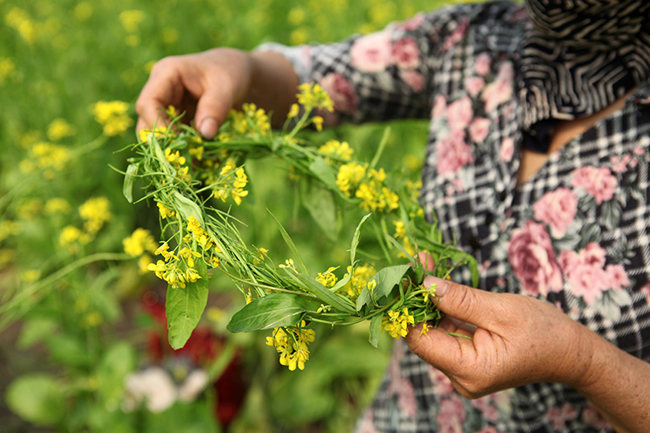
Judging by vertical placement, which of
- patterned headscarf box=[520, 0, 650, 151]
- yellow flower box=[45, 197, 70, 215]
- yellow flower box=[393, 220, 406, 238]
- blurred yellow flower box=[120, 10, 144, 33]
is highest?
patterned headscarf box=[520, 0, 650, 151]

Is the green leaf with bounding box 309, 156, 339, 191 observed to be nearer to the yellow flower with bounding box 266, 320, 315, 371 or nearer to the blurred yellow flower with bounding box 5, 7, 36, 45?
the yellow flower with bounding box 266, 320, 315, 371

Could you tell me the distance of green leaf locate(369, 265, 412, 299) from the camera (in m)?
0.41

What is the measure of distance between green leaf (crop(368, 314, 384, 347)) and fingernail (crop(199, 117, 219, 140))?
319 mm

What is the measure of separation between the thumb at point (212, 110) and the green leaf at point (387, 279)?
30 cm

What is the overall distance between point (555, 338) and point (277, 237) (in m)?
1.10

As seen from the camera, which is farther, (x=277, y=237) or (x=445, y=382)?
(x=277, y=237)

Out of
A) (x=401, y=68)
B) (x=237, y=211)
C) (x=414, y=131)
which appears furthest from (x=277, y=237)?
(x=401, y=68)

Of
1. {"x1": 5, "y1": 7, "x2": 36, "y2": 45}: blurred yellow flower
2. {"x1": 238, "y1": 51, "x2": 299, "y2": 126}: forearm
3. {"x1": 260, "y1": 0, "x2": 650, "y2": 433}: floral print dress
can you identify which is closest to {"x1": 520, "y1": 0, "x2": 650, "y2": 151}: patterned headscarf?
{"x1": 260, "y1": 0, "x2": 650, "y2": 433}: floral print dress

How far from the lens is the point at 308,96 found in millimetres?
633

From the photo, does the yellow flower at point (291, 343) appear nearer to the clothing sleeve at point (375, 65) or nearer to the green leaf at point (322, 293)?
the green leaf at point (322, 293)

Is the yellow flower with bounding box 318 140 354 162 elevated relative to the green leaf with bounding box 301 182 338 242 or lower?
elevated

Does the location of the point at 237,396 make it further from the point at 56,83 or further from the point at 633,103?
the point at 56,83

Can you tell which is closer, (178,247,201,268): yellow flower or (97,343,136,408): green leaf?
(178,247,201,268): yellow flower

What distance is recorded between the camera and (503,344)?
477 mm
